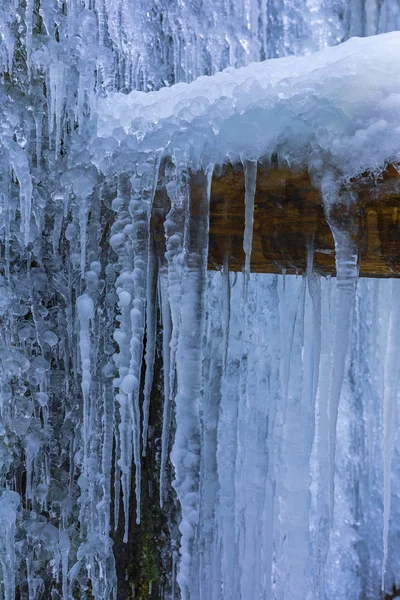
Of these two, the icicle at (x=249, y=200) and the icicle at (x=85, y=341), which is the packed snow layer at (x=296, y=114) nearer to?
the icicle at (x=249, y=200)

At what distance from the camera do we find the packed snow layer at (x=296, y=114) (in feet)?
3.36

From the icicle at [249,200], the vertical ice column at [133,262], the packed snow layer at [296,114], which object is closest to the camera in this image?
the packed snow layer at [296,114]

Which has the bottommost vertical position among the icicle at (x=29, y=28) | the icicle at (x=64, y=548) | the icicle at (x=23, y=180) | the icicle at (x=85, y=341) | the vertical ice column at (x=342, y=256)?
the icicle at (x=64, y=548)

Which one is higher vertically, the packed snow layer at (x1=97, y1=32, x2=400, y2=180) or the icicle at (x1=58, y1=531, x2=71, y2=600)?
the packed snow layer at (x1=97, y1=32, x2=400, y2=180)

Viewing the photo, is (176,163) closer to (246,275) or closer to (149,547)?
(246,275)

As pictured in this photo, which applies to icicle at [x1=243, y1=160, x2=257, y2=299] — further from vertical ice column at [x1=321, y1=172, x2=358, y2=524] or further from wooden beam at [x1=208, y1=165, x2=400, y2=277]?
Answer: vertical ice column at [x1=321, y1=172, x2=358, y2=524]

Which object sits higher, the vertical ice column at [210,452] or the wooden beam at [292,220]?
the wooden beam at [292,220]

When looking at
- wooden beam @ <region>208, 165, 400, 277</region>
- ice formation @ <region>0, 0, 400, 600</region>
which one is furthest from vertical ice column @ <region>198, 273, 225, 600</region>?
wooden beam @ <region>208, 165, 400, 277</region>

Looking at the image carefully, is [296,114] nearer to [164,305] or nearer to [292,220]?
[292,220]

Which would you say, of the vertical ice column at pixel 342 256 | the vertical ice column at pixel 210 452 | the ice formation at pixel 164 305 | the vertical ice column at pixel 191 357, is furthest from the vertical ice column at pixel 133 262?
the vertical ice column at pixel 210 452

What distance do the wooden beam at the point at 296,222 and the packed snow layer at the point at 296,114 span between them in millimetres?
36

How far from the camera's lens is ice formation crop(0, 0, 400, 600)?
1182 millimetres

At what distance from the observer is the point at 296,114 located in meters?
1.11

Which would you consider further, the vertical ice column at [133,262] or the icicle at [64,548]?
Result: the icicle at [64,548]
